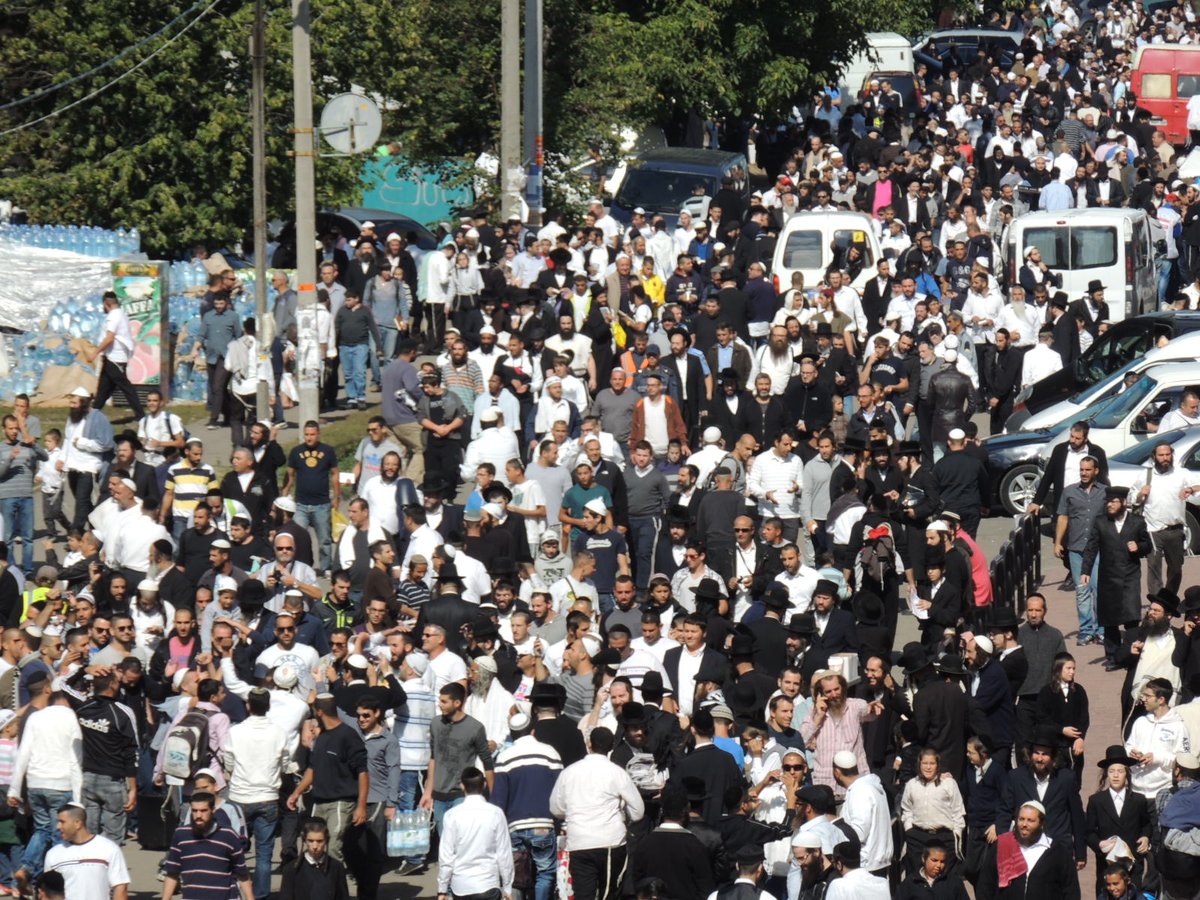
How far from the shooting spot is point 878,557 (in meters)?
18.8

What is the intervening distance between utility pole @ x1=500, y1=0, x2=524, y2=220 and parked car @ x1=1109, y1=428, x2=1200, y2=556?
9980 mm

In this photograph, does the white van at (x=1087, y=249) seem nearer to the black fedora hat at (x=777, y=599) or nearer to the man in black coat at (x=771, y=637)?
the black fedora hat at (x=777, y=599)

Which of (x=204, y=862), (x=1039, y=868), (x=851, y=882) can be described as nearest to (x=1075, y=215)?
(x=1039, y=868)

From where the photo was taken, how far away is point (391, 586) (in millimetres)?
18609

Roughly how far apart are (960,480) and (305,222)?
636 centimetres

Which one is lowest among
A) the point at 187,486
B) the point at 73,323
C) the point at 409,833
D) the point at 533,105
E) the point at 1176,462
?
the point at 409,833

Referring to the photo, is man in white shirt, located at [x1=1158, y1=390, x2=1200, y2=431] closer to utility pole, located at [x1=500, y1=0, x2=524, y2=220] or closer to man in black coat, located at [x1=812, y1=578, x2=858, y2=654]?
man in black coat, located at [x1=812, y1=578, x2=858, y2=654]

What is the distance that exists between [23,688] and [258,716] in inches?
94.6

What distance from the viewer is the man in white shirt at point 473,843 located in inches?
534

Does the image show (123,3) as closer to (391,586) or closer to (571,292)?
(571,292)

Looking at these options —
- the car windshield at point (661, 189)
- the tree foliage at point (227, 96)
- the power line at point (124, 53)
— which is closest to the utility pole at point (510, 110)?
the tree foliage at point (227, 96)

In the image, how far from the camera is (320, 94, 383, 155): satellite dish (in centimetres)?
2281

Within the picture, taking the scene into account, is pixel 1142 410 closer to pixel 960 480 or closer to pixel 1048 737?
pixel 960 480

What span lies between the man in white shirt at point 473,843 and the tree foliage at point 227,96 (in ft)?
61.8
